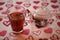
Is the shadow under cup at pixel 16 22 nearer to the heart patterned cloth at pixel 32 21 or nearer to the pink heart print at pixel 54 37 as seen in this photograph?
the heart patterned cloth at pixel 32 21

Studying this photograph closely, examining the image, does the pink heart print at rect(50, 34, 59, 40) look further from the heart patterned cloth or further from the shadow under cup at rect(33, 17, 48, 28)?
the shadow under cup at rect(33, 17, 48, 28)

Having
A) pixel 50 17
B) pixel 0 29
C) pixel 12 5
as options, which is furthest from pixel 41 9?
pixel 0 29

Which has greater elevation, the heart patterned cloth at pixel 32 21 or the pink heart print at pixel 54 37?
the heart patterned cloth at pixel 32 21

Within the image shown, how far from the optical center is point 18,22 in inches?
33.5

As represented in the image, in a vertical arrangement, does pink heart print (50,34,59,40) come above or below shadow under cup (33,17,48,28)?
below

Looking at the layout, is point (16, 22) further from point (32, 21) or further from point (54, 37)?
point (54, 37)

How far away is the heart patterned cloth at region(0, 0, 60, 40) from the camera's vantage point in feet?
2.69

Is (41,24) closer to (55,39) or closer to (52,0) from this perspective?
(55,39)

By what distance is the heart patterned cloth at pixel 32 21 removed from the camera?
82cm

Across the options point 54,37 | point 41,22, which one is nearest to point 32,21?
point 41,22

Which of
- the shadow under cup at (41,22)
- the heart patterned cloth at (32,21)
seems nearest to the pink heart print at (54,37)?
the heart patterned cloth at (32,21)

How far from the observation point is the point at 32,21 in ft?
3.05

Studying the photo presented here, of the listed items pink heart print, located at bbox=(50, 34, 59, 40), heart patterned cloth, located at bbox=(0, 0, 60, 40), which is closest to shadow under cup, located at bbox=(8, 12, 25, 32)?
heart patterned cloth, located at bbox=(0, 0, 60, 40)

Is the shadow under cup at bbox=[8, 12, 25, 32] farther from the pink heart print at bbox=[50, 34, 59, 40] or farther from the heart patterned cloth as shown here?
the pink heart print at bbox=[50, 34, 59, 40]
